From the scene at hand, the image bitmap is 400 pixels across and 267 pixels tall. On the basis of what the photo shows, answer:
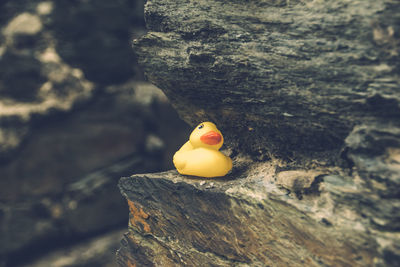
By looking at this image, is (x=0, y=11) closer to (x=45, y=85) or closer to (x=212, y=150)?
(x=45, y=85)

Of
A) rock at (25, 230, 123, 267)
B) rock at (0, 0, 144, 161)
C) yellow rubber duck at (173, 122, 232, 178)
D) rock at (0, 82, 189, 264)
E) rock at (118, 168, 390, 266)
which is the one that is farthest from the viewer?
rock at (25, 230, 123, 267)

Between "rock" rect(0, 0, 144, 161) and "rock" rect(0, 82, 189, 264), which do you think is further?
"rock" rect(0, 82, 189, 264)

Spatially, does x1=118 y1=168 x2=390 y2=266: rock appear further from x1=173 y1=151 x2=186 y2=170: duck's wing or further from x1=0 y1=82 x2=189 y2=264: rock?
x1=0 y1=82 x2=189 y2=264: rock

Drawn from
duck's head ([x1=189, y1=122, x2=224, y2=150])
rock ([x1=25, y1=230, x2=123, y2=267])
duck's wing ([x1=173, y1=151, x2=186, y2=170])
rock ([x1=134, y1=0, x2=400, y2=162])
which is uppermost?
rock ([x1=134, y1=0, x2=400, y2=162])

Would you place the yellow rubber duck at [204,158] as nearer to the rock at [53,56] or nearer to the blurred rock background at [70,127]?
the blurred rock background at [70,127]

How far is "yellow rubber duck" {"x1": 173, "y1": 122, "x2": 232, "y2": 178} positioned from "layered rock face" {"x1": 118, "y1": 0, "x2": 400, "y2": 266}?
5cm

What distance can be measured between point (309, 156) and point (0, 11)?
277 cm

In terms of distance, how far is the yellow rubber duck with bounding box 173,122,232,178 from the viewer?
5.78 ft

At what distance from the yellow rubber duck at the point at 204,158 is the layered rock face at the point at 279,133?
5 centimetres

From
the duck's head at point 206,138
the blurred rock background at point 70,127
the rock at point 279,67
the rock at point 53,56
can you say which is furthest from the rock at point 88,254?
the duck's head at point 206,138

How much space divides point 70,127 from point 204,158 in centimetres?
184

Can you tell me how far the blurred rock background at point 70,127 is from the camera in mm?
2955

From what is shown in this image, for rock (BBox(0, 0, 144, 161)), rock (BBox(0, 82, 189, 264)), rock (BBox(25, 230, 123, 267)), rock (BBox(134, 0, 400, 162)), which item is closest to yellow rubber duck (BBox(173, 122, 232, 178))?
rock (BBox(134, 0, 400, 162))

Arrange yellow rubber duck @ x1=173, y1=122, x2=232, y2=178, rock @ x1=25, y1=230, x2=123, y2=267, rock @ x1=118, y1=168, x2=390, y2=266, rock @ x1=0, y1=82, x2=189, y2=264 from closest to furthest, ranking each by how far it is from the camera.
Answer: rock @ x1=118, y1=168, x2=390, y2=266 → yellow rubber duck @ x1=173, y1=122, x2=232, y2=178 → rock @ x1=0, y1=82, x2=189, y2=264 → rock @ x1=25, y1=230, x2=123, y2=267
